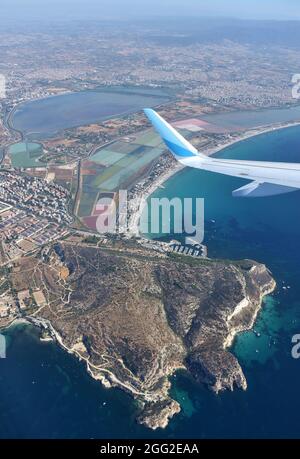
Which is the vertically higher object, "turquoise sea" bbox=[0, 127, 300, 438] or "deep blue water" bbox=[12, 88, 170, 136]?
"deep blue water" bbox=[12, 88, 170, 136]

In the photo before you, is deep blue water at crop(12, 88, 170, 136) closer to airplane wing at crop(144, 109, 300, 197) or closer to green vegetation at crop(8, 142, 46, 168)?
green vegetation at crop(8, 142, 46, 168)

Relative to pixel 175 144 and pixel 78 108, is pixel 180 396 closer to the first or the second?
pixel 175 144

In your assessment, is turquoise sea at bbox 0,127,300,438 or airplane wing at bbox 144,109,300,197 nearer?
turquoise sea at bbox 0,127,300,438

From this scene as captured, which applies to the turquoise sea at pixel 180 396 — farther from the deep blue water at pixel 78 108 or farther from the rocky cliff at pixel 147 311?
the deep blue water at pixel 78 108

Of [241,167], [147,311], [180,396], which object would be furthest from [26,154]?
[180,396]

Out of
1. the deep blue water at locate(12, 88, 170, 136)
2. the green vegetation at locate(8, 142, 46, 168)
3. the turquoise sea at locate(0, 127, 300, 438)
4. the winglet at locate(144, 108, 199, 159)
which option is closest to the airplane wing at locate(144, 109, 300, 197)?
the winglet at locate(144, 108, 199, 159)

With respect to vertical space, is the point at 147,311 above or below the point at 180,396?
above

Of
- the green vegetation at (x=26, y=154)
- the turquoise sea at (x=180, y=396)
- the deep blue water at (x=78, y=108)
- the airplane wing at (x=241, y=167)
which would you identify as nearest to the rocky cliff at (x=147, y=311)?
the turquoise sea at (x=180, y=396)

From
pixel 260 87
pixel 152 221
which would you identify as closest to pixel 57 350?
pixel 152 221
